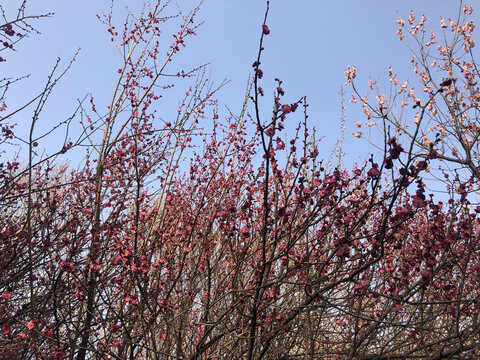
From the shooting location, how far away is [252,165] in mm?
5137

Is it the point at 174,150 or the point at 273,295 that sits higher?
the point at 174,150

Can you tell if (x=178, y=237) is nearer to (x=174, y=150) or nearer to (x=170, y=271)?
(x=170, y=271)

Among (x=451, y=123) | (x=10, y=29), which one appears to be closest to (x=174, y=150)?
(x=10, y=29)

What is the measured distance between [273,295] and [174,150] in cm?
269

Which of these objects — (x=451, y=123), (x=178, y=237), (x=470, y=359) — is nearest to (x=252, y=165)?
(x=178, y=237)

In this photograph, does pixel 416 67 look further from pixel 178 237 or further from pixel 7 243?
pixel 7 243

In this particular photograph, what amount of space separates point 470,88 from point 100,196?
6.75 meters

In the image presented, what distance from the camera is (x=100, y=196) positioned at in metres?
4.59

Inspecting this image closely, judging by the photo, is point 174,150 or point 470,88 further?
point 470,88

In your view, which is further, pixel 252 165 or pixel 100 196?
pixel 252 165

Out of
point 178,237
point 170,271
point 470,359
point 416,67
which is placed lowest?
point 470,359

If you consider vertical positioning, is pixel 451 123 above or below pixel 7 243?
above

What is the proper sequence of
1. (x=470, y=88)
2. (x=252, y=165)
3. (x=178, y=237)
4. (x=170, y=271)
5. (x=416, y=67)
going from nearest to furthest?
1. (x=170, y=271)
2. (x=178, y=237)
3. (x=252, y=165)
4. (x=470, y=88)
5. (x=416, y=67)

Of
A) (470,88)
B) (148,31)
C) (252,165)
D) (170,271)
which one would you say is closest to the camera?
(170,271)
